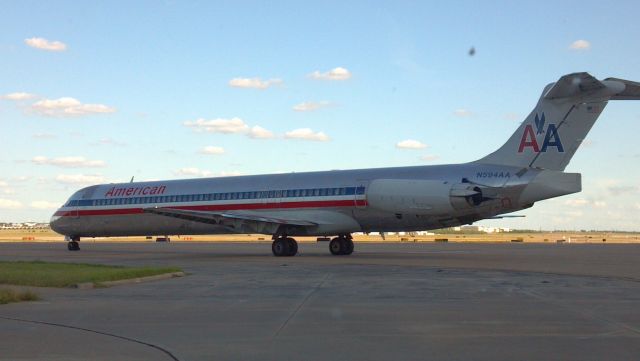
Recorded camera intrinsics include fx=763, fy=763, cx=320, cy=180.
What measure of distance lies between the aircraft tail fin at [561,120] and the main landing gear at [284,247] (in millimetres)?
9799

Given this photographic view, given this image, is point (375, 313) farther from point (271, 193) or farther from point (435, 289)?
point (271, 193)

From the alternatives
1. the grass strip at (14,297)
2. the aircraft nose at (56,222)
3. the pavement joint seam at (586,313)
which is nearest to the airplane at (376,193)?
the aircraft nose at (56,222)

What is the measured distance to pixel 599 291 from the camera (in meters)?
15.7

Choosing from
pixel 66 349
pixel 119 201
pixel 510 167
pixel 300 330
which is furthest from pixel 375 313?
pixel 119 201

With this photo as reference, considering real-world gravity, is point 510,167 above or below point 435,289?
above

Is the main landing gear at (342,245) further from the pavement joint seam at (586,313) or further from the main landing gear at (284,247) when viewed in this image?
the pavement joint seam at (586,313)

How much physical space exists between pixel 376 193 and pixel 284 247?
5283 millimetres

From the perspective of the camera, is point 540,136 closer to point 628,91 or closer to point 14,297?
point 628,91

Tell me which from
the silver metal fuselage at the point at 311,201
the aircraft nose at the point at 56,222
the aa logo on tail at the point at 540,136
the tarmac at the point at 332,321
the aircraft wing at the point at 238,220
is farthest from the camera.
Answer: the aircraft nose at the point at 56,222

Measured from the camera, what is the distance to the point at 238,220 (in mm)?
33094

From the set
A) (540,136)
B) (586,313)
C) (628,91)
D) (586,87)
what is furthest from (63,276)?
(628,91)

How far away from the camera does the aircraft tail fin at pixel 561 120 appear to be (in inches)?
1046

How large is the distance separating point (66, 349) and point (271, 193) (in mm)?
25919

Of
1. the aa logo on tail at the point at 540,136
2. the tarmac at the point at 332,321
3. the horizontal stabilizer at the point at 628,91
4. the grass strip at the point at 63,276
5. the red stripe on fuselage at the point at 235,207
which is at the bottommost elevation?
the tarmac at the point at 332,321
